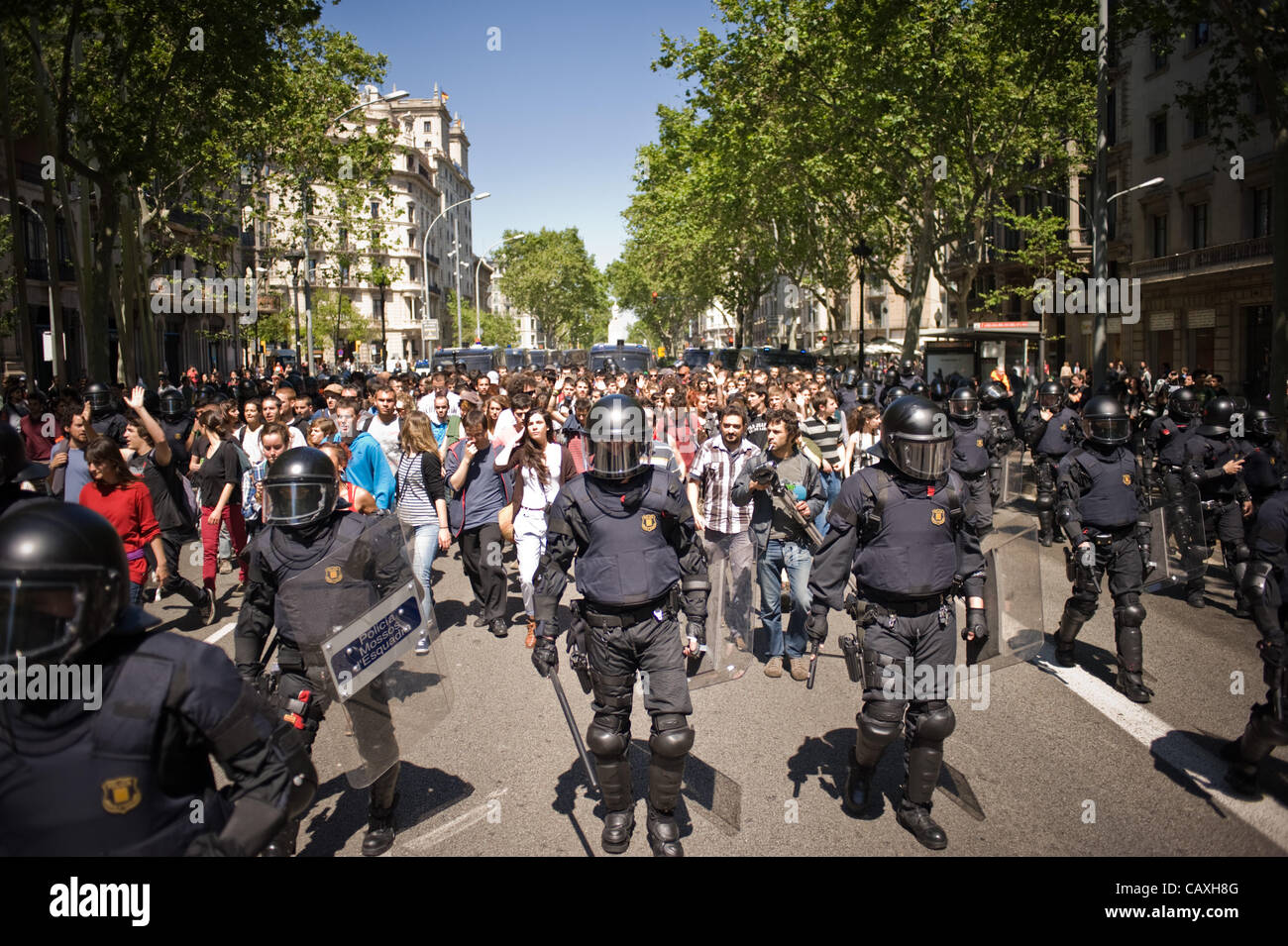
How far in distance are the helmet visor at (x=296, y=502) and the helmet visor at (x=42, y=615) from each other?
1730 mm

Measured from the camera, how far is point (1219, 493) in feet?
28.5

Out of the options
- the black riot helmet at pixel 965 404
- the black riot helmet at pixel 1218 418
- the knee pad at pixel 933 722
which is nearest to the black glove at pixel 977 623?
the knee pad at pixel 933 722

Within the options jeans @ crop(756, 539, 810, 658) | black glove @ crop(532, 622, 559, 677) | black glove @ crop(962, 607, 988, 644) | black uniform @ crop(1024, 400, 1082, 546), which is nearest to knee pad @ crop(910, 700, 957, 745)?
black glove @ crop(962, 607, 988, 644)

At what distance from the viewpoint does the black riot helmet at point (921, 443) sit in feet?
15.0

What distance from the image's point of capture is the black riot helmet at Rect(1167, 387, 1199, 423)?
32.5 feet

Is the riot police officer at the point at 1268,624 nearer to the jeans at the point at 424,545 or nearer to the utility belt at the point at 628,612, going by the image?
the utility belt at the point at 628,612

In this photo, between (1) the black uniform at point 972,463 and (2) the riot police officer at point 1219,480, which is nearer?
(2) the riot police officer at point 1219,480

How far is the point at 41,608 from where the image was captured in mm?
2197

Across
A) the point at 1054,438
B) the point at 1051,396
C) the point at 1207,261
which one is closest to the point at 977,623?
the point at 1054,438

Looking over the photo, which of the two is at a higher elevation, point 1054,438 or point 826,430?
point 826,430

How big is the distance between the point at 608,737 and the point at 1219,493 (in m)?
6.80

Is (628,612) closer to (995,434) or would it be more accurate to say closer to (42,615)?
(42,615)

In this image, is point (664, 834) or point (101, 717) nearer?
point (101, 717)
